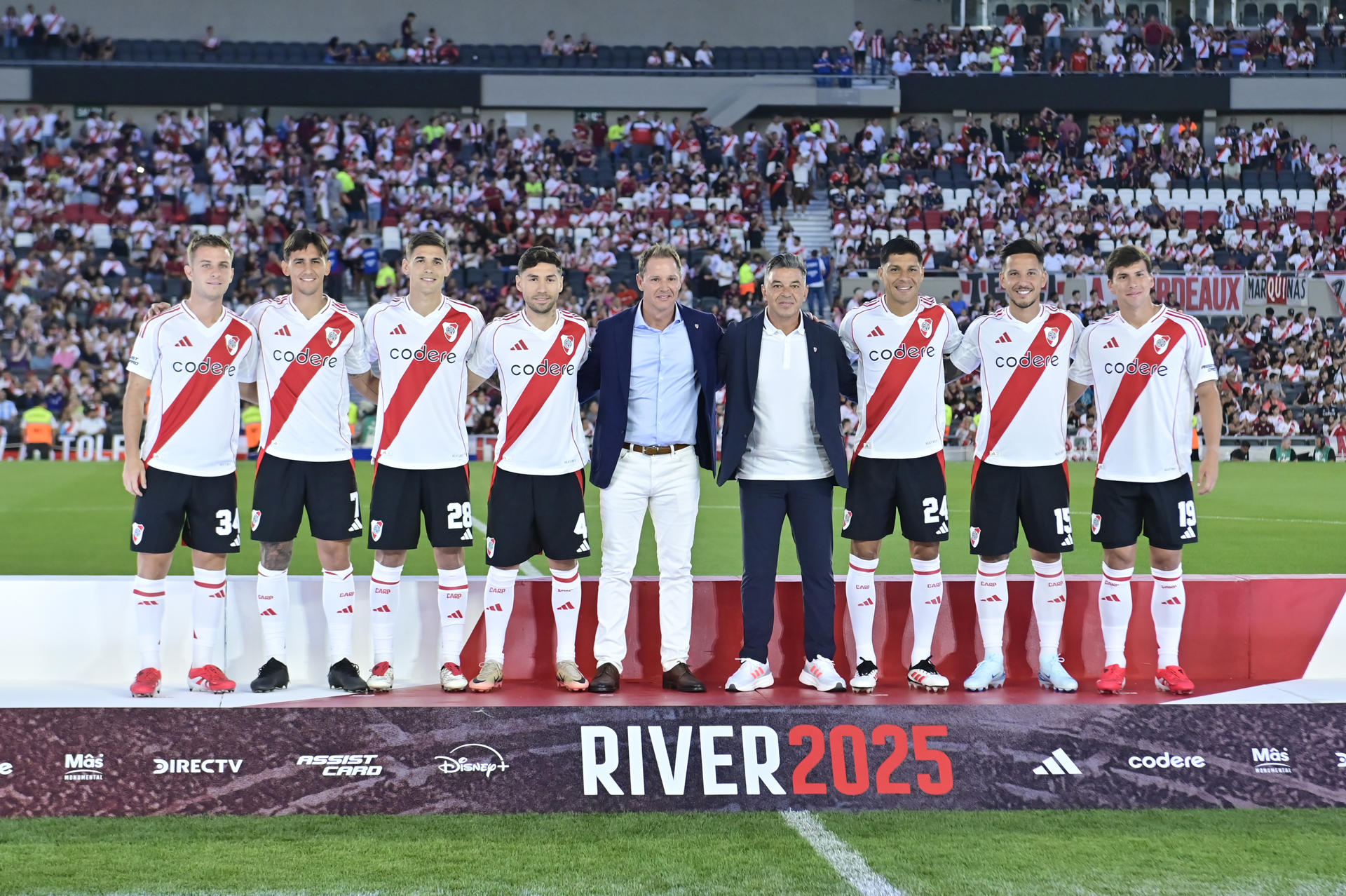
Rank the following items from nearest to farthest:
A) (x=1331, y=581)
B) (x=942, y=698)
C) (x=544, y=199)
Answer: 1. (x=942, y=698)
2. (x=1331, y=581)
3. (x=544, y=199)

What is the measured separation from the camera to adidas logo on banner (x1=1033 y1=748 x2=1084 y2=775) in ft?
16.8

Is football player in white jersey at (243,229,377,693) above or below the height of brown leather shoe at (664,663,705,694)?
above

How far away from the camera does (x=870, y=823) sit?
488 centimetres

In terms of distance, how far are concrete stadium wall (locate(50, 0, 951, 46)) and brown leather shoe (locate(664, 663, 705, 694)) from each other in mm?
32593

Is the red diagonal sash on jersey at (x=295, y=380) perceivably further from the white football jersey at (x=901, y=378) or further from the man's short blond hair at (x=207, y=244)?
the white football jersey at (x=901, y=378)

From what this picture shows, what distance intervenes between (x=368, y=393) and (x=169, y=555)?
115 cm

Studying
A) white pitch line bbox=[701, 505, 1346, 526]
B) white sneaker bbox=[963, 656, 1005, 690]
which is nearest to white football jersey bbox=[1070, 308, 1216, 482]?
white sneaker bbox=[963, 656, 1005, 690]

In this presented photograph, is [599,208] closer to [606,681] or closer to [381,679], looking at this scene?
[381,679]

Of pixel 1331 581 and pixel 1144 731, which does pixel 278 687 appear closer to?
pixel 1144 731

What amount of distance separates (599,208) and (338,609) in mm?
24779

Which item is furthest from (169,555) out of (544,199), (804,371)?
(544,199)

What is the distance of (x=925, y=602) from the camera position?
6004 millimetres

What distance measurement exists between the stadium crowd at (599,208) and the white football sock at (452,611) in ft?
A: 57.4

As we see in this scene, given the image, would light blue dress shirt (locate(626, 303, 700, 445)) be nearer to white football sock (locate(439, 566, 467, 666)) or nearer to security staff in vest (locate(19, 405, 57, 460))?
white football sock (locate(439, 566, 467, 666))
